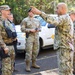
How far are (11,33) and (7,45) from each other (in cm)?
30

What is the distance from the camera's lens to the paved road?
295 inches

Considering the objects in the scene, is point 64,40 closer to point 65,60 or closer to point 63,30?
point 63,30

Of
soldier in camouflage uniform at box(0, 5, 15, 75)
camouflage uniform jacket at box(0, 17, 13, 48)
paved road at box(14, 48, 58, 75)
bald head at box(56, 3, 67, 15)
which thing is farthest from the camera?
paved road at box(14, 48, 58, 75)

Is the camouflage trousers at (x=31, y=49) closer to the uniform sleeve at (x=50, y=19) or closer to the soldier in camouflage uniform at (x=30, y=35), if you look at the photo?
the soldier in camouflage uniform at (x=30, y=35)

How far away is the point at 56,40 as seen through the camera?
536cm

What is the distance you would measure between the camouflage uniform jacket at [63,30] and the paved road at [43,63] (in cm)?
220

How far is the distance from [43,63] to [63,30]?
358 centimetres

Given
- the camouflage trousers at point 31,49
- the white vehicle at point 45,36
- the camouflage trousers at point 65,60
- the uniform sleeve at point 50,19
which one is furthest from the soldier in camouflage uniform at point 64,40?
the white vehicle at point 45,36

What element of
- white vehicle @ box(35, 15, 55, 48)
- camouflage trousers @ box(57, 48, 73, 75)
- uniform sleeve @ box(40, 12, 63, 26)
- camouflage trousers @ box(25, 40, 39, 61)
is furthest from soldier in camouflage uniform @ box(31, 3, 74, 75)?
white vehicle @ box(35, 15, 55, 48)

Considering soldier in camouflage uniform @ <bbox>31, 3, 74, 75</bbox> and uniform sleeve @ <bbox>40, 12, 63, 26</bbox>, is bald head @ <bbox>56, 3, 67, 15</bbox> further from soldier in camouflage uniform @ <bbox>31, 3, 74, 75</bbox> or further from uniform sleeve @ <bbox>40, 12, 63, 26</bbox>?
uniform sleeve @ <bbox>40, 12, 63, 26</bbox>

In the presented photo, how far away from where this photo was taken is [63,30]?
17.0ft

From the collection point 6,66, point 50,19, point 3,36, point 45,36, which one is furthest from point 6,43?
point 45,36

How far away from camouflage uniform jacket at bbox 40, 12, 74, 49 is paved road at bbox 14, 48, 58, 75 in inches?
86.4

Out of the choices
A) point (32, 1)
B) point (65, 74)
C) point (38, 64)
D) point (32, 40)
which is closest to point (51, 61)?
point (38, 64)
